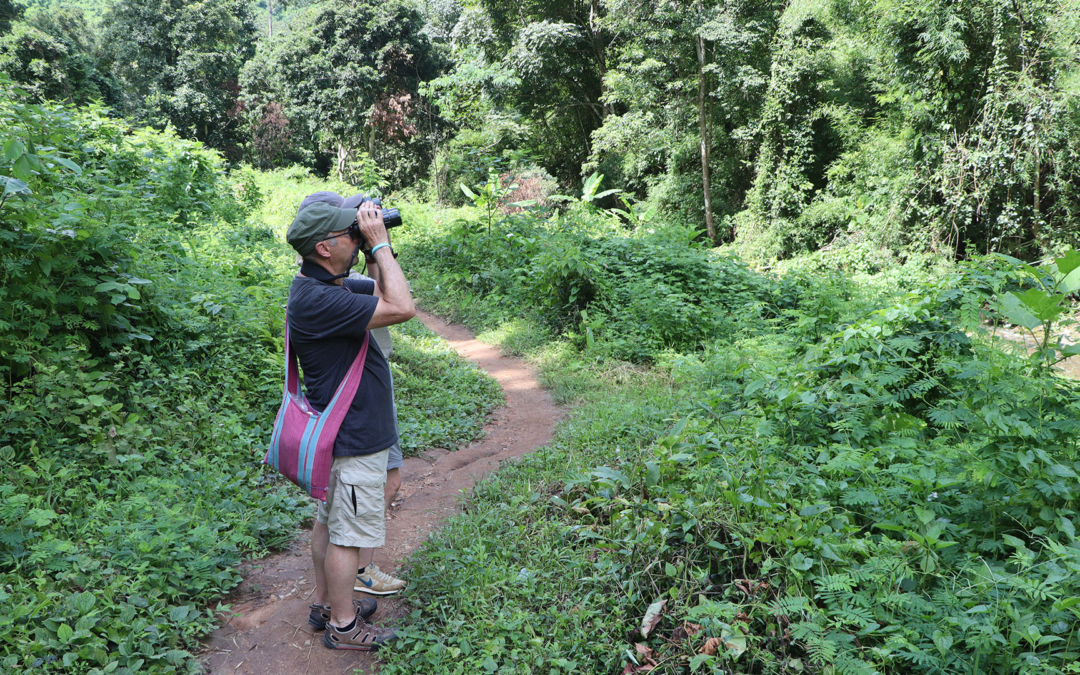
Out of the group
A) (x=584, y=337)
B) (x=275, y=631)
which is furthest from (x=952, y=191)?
(x=275, y=631)

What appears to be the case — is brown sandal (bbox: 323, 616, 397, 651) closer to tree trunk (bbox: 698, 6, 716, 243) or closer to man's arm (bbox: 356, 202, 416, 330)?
man's arm (bbox: 356, 202, 416, 330)

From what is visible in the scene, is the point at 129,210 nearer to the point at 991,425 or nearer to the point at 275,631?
the point at 275,631

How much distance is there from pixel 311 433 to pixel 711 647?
1.74m

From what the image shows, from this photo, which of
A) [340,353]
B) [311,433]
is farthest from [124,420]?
[340,353]

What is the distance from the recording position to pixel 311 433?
2.62 metres

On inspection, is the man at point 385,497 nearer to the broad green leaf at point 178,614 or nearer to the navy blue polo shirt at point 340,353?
the navy blue polo shirt at point 340,353

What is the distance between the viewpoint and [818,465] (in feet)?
11.2

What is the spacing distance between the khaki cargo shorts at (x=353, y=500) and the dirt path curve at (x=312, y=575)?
1.84ft

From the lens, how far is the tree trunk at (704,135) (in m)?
18.7

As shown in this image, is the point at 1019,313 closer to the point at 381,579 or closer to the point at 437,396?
the point at 381,579

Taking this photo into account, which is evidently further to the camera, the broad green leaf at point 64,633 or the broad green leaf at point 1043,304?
the broad green leaf at point 1043,304

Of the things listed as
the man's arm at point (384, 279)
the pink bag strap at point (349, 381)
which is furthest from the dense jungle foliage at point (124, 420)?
the man's arm at point (384, 279)

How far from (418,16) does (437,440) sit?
25.6m

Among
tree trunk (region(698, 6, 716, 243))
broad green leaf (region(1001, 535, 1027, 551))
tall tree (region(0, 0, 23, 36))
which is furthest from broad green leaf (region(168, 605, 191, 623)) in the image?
tall tree (region(0, 0, 23, 36))
